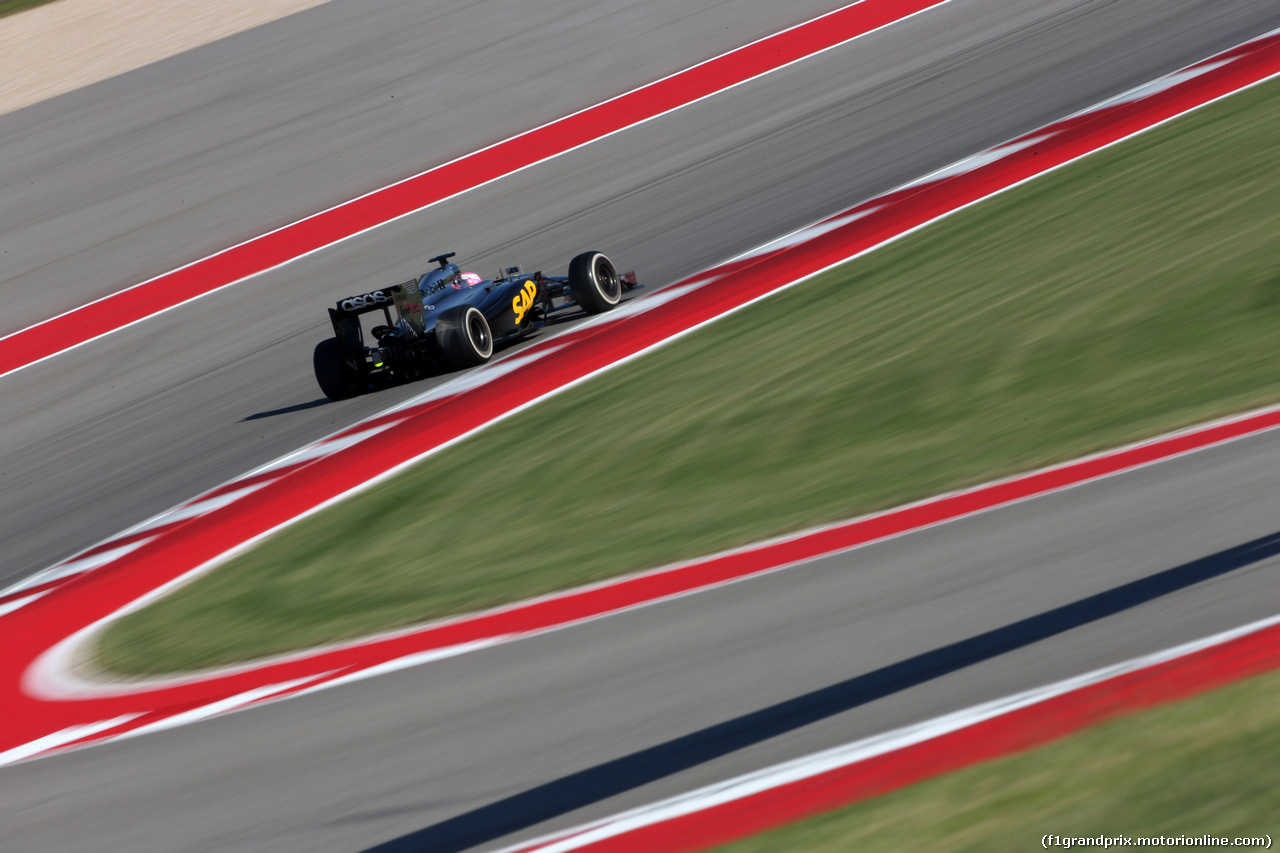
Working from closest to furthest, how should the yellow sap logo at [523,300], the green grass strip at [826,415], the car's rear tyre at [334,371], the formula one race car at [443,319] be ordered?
1. the green grass strip at [826,415]
2. the formula one race car at [443,319]
3. the car's rear tyre at [334,371]
4. the yellow sap logo at [523,300]

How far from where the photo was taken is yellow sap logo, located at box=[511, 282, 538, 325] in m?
10.4

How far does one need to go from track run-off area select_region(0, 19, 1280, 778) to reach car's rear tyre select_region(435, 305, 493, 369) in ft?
0.56

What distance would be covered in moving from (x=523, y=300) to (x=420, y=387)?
3.30 feet

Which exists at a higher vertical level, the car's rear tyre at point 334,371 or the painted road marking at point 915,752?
the car's rear tyre at point 334,371

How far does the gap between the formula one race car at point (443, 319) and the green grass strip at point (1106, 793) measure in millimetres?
7314

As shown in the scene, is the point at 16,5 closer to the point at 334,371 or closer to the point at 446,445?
the point at 334,371

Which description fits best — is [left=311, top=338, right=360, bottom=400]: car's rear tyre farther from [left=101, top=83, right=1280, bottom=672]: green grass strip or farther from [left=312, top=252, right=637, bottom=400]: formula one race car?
[left=101, top=83, right=1280, bottom=672]: green grass strip

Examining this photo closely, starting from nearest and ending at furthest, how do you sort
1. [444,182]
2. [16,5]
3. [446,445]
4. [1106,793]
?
1. [1106,793]
2. [446,445]
3. [444,182]
4. [16,5]

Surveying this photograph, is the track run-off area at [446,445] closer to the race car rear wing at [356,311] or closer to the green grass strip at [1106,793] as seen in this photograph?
the race car rear wing at [356,311]

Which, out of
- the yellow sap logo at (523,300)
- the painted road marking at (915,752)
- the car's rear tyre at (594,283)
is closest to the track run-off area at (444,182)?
the yellow sap logo at (523,300)

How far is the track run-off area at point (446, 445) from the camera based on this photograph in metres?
4.98

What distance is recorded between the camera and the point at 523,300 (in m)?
10.5

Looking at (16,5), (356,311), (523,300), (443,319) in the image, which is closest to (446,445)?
(443,319)

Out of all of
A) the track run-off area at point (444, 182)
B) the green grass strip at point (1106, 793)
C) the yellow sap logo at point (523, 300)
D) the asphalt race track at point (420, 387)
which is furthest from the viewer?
the track run-off area at point (444, 182)
